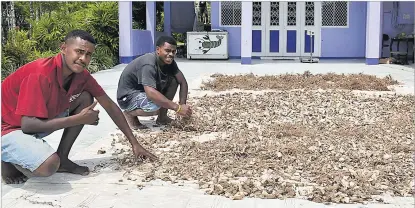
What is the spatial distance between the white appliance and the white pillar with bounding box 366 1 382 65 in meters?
4.22

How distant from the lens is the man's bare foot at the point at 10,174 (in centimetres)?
385

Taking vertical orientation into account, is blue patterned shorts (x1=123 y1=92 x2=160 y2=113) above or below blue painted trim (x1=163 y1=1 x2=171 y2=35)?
below

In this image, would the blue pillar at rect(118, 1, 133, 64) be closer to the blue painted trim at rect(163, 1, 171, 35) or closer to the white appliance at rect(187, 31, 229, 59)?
the white appliance at rect(187, 31, 229, 59)

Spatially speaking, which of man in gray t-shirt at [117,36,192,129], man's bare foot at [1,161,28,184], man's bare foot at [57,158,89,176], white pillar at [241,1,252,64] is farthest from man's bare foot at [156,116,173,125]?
white pillar at [241,1,252,64]

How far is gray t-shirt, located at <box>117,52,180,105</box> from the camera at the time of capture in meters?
5.60

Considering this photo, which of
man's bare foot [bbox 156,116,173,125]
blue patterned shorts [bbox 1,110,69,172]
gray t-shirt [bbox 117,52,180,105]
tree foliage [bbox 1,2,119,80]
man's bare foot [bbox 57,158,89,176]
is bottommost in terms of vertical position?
man's bare foot [bbox 57,158,89,176]

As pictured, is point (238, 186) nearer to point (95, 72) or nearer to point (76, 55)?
point (76, 55)

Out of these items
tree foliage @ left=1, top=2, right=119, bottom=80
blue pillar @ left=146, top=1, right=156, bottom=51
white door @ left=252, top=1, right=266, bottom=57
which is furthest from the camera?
blue pillar @ left=146, top=1, right=156, bottom=51

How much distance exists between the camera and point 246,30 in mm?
15195

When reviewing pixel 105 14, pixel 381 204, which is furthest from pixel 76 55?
pixel 105 14

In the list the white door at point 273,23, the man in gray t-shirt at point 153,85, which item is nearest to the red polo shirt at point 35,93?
the man in gray t-shirt at point 153,85

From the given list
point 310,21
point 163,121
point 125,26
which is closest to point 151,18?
point 125,26

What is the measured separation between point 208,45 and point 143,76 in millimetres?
11172

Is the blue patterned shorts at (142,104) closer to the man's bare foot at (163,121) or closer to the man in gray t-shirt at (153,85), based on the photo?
the man in gray t-shirt at (153,85)
